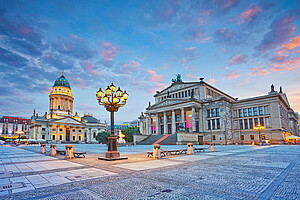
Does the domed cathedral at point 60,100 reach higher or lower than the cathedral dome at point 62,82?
lower

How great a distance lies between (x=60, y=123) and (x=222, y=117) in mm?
79739

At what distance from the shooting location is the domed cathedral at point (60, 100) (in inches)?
4072

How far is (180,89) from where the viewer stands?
65.9 metres

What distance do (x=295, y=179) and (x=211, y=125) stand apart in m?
48.5

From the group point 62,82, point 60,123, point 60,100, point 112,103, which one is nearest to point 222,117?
point 112,103

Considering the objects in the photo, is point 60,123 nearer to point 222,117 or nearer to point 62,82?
point 62,82

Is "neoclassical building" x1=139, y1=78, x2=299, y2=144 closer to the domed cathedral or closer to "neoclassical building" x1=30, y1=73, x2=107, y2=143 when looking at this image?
"neoclassical building" x1=30, y1=73, x2=107, y2=143

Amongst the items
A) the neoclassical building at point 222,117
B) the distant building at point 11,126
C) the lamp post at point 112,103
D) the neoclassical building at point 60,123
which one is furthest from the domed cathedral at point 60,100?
the lamp post at point 112,103

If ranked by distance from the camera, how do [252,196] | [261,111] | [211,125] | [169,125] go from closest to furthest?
[252,196], [261,111], [211,125], [169,125]

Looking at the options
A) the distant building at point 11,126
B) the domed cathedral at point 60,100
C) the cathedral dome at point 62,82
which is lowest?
the distant building at point 11,126

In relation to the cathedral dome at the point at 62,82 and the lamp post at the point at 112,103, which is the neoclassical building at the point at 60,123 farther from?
the lamp post at the point at 112,103

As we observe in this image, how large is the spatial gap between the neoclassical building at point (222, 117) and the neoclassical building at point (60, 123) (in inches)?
2314

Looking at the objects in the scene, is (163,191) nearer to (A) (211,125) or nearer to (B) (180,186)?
(B) (180,186)

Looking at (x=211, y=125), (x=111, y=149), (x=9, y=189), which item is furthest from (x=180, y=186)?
(x=211, y=125)
